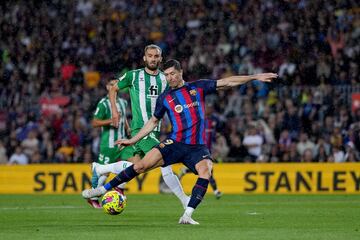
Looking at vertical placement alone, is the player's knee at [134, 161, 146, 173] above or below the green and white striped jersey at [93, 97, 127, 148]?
below

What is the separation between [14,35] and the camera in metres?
31.6

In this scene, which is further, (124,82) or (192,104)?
(124,82)

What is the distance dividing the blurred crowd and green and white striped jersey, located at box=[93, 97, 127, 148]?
5937mm

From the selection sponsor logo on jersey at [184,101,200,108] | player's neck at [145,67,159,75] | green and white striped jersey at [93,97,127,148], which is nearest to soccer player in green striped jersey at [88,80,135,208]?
green and white striped jersey at [93,97,127,148]

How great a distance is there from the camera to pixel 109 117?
17781 millimetres

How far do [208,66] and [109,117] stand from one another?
1005 centimetres

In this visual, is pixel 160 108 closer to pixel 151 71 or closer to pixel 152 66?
pixel 152 66

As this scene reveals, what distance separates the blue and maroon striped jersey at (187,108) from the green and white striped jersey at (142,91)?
198 centimetres

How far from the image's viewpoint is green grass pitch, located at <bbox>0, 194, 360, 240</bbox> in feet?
35.6

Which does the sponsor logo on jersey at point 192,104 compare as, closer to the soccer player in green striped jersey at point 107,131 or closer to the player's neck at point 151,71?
the player's neck at point 151,71

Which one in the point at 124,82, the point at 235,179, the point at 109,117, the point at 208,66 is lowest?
the point at 235,179

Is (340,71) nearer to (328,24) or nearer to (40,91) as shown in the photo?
(328,24)

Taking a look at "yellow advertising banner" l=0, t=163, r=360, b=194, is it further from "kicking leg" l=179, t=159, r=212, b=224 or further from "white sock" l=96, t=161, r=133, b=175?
"kicking leg" l=179, t=159, r=212, b=224

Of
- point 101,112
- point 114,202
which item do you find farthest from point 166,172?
point 101,112
